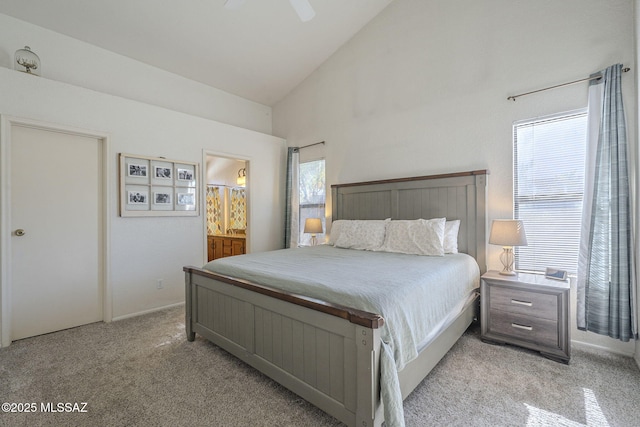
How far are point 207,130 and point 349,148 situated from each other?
6.64ft

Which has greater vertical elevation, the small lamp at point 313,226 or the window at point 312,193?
the window at point 312,193

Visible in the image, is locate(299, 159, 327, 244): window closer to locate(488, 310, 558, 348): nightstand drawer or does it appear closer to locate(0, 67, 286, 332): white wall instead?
locate(0, 67, 286, 332): white wall

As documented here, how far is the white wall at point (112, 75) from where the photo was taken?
9.31 ft

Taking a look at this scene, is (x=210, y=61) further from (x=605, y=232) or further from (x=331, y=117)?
(x=605, y=232)

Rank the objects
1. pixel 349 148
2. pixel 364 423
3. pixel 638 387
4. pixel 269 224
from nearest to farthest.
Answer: pixel 364 423 → pixel 638 387 → pixel 349 148 → pixel 269 224

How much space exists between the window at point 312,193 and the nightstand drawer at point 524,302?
2.47m


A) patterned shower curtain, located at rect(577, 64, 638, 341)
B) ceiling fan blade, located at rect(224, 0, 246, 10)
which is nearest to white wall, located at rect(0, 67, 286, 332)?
ceiling fan blade, located at rect(224, 0, 246, 10)

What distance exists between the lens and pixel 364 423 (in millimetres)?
1349

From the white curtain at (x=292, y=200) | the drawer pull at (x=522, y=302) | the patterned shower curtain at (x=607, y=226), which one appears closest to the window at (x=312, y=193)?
the white curtain at (x=292, y=200)

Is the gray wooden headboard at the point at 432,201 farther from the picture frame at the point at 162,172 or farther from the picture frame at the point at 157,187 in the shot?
the picture frame at the point at 162,172

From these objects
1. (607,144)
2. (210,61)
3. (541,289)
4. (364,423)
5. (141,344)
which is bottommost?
(141,344)

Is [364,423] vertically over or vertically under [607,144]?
under

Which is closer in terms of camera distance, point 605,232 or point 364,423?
point 364,423

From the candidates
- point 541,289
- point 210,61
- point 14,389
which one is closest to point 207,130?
point 210,61
